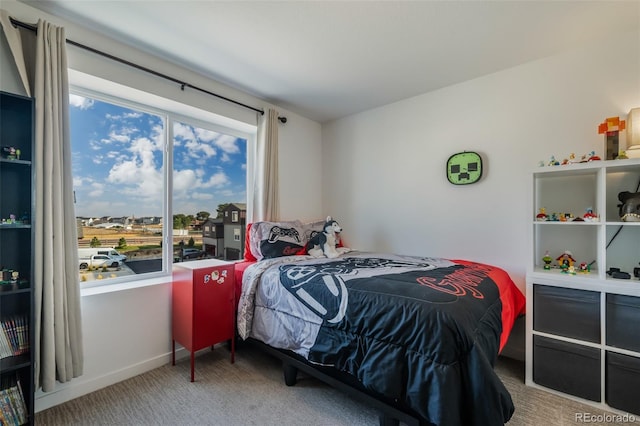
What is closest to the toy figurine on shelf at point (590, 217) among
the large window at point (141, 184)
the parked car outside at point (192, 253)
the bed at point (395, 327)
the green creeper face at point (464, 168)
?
the bed at point (395, 327)

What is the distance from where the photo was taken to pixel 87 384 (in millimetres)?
1922

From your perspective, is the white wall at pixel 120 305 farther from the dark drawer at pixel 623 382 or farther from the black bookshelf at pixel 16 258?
the dark drawer at pixel 623 382

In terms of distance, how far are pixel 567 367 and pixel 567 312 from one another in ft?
1.18

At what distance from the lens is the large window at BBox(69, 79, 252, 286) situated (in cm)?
216

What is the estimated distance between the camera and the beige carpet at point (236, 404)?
1.67 m

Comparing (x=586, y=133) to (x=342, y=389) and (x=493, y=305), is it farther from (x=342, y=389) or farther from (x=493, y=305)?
(x=342, y=389)

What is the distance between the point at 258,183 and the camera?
10.1ft

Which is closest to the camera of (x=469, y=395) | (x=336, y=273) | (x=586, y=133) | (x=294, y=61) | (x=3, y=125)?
(x=469, y=395)

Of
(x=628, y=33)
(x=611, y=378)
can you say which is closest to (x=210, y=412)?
(x=611, y=378)

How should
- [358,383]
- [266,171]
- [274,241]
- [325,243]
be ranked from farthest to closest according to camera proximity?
[266,171] < [325,243] < [274,241] < [358,383]

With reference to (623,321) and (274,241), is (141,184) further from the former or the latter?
(623,321)

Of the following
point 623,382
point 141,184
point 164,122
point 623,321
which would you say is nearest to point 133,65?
point 164,122

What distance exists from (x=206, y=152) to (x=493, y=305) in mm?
2792

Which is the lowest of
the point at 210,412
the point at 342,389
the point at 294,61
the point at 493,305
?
the point at 210,412
